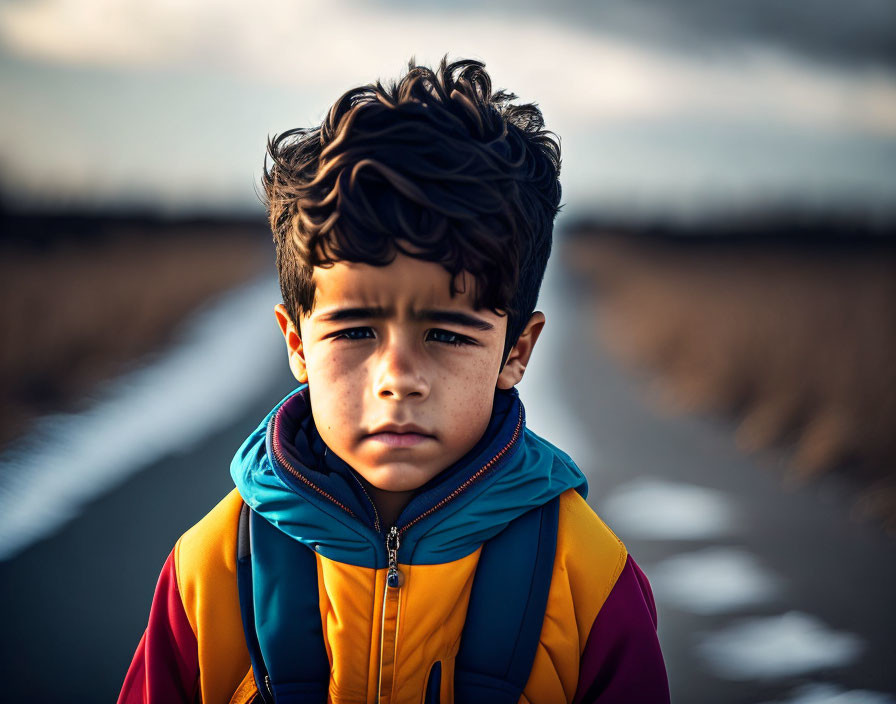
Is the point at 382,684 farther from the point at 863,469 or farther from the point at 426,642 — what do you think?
the point at 863,469

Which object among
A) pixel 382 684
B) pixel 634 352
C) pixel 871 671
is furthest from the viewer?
pixel 634 352

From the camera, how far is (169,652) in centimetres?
157

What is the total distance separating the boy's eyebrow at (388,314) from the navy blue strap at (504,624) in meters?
0.46

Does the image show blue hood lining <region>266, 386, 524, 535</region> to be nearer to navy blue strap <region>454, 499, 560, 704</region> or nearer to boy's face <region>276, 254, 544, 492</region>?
boy's face <region>276, 254, 544, 492</region>

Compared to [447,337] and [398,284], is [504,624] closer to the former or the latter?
[447,337]

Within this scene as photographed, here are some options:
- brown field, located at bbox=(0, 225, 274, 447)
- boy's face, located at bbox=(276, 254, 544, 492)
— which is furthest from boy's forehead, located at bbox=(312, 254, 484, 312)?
brown field, located at bbox=(0, 225, 274, 447)

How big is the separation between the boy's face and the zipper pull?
124mm

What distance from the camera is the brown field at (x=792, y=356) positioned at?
5047 millimetres

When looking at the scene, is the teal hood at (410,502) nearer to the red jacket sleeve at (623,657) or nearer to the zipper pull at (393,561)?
the zipper pull at (393,561)

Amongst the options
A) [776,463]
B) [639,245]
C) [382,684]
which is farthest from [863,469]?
[639,245]

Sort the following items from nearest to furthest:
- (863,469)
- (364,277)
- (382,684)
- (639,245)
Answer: (364,277) → (382,684) → (863,469) → (639,245)

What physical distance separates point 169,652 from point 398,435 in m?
0.65

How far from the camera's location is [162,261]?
1449 centimetres

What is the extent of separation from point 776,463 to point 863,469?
1.74ft
